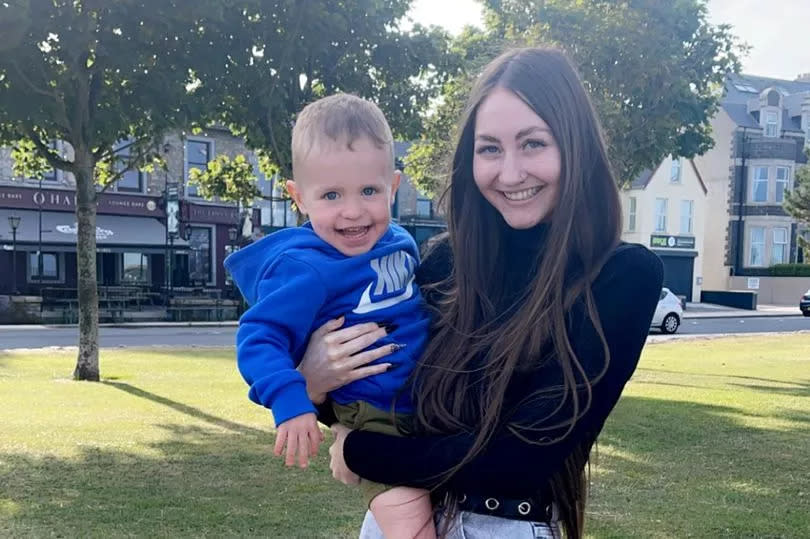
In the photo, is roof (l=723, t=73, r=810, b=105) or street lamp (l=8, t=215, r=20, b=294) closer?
street lamp (l=8, t=215, r=20, b=294)

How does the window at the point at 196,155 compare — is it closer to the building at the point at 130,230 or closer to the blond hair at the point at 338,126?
the building at the point at 130,230

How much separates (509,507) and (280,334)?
676mm

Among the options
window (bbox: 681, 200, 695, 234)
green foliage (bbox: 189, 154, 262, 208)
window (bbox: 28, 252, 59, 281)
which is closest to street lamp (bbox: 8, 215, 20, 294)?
window (bbox: 28, 252, 59, 281)

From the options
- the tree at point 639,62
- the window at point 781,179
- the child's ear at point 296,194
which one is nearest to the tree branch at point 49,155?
the tree at point 639,62

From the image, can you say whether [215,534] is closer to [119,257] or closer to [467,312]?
[467,312]

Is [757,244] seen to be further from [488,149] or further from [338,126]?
[338,126]

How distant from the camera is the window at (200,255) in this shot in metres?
33.8

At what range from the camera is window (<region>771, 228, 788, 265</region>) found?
45.2m

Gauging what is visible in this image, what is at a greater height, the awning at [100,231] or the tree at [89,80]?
the tree at [89,80]

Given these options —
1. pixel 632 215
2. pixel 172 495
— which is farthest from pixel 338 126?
pixel 632 215

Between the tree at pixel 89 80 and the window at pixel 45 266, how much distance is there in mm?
20744

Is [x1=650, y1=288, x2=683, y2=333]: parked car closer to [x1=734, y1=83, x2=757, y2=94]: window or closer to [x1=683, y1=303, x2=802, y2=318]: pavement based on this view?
[x1=683, y1=303, x2=802, y2=318]: pavement

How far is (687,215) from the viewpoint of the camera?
44.0m

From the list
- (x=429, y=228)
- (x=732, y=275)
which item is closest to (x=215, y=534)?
(x=429, y=228)
